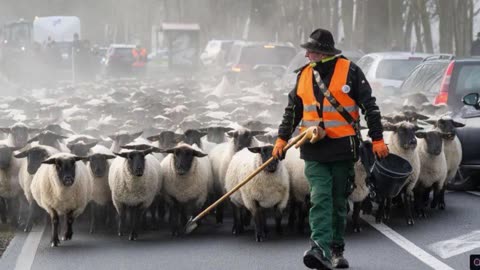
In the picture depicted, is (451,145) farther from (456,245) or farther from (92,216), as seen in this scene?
(92,216)

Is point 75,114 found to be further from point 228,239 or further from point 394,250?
point 394,250

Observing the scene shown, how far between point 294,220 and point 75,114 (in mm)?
10491

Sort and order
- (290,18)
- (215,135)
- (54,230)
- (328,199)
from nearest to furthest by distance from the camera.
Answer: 1. (328,199)
2. (54,230)
3. (215,135)
4. (290,18)

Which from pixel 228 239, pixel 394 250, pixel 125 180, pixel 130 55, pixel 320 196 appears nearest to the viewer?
pixel 320 196

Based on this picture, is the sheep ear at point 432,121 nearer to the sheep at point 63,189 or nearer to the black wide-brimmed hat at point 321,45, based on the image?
the sheep at point 63,189

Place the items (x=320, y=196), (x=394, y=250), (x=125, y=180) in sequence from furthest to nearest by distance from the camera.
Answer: (x=125, y=180), (x=394, y=250), (x=320, y=196)

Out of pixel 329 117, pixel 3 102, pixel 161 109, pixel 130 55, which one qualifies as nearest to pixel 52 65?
pixel 130 55

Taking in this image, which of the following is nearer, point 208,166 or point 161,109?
point 208,166

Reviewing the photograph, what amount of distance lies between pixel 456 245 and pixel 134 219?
12.4ft

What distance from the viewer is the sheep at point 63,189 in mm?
12414

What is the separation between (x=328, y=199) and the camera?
9.34 metres

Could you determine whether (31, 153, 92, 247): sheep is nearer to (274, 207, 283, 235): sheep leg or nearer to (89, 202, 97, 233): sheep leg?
(89, 202, 97, 233): sheep leg

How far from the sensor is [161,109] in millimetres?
22969

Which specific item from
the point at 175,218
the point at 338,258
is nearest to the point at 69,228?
the point at 175,218
